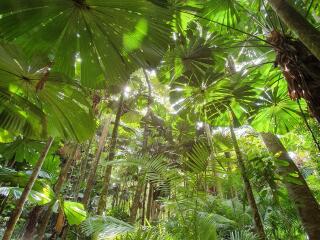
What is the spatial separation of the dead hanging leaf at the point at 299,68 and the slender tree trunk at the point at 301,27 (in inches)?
13.7

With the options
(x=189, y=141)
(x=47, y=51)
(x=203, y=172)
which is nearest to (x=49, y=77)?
(x=47, y=51)

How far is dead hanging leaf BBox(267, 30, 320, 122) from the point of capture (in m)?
2.02

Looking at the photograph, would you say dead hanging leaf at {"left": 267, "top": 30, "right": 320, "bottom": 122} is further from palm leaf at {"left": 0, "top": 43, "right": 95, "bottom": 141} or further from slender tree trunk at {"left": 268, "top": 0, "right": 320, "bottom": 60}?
palm leaf at {"left": 0, "top": 43, "right": 95, "bottom": 141}

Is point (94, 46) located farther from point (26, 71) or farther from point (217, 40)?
point (217, 40)

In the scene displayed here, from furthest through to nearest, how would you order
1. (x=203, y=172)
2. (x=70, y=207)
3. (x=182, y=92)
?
(x=182, y=92) < (x=70, y=207) < (x=203, y=172)

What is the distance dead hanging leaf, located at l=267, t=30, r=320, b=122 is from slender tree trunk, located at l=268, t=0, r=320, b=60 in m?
0.35

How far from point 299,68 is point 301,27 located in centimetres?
37

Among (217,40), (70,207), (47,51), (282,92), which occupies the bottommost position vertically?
(70,207)

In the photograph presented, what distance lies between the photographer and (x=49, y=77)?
2695mm

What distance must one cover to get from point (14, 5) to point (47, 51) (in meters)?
0.54

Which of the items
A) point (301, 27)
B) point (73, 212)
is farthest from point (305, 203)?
point (73, 212)

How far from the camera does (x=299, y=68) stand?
212 cm

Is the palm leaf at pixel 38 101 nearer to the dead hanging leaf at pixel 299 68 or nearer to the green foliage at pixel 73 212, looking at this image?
the green foliage at pixel 73 212

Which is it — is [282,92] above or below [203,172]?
above
